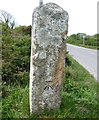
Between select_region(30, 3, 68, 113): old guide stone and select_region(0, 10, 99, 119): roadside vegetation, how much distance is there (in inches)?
13.6

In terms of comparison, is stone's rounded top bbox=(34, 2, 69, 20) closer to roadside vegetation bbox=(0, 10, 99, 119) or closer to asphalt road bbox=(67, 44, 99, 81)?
roadside vegetation bbox=(0, 10, 99, 119)

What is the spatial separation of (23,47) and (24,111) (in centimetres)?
440

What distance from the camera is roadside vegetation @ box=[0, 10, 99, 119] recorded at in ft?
21.1

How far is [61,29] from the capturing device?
6258mm

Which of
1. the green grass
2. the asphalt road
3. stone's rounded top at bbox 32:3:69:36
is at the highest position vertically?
stone's rounded top at bbox 32:3:69:36

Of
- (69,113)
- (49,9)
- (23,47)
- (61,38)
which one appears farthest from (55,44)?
(23,47)

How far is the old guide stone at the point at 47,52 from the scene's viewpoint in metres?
6.18

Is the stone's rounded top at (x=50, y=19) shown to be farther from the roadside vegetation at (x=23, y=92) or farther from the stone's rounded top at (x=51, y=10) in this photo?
the roadside vegetation at (x=23, y=92)

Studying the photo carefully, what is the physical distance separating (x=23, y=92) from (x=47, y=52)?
1553 millimetres

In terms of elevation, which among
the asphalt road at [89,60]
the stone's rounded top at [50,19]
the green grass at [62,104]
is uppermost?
the stone's rounded top at [50,19]

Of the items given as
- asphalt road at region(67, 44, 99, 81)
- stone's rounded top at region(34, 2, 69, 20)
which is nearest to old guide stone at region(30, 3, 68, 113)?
stone's rounded top at region(34, 2, 69, 20)

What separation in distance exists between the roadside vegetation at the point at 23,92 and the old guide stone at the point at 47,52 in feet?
1.13

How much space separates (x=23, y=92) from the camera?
7.45 m

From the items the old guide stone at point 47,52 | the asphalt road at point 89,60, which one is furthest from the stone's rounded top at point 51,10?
the asphalt road at point 89,60
